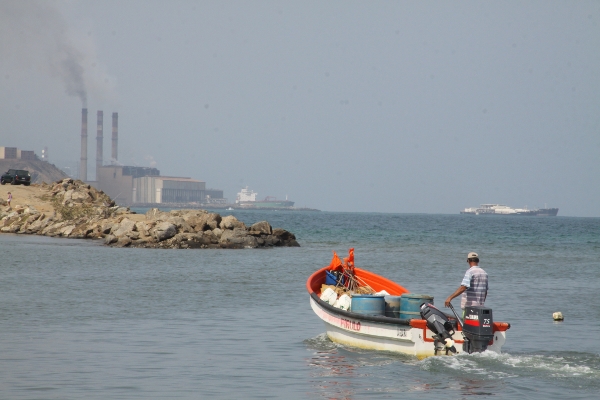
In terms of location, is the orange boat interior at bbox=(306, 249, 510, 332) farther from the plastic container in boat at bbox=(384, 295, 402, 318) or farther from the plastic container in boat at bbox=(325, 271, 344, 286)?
the plastic container in boat at bbox=(384, 295, 402, 318)

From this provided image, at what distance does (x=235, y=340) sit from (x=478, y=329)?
19.7 ft

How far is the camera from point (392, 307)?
17203 millimetres

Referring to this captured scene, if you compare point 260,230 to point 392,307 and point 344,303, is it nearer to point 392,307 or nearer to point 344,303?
point 344,303

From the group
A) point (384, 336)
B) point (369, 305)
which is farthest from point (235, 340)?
point (384, 336)

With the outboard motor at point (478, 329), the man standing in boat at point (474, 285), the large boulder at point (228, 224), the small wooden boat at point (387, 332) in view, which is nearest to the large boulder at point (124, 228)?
the large boulder at point (228, 224)

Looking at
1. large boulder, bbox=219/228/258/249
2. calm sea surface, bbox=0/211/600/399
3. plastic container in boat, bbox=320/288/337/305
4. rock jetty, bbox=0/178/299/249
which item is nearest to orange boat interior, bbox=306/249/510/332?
plastic container in boat, bbox=320/288/337/305

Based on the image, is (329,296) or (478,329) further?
(329,296)

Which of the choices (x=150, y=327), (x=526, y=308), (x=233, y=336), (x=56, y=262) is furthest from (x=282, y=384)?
(x=56, y=262)

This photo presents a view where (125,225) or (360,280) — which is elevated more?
(125,225)

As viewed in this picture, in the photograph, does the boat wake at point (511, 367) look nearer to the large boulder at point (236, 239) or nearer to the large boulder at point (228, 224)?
the large boulder at point (236, 239)

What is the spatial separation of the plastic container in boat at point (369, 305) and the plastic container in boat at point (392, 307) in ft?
0.76

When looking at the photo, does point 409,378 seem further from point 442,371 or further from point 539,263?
point 539,263

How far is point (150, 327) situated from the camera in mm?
19453

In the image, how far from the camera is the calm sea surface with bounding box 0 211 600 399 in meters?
13.3
